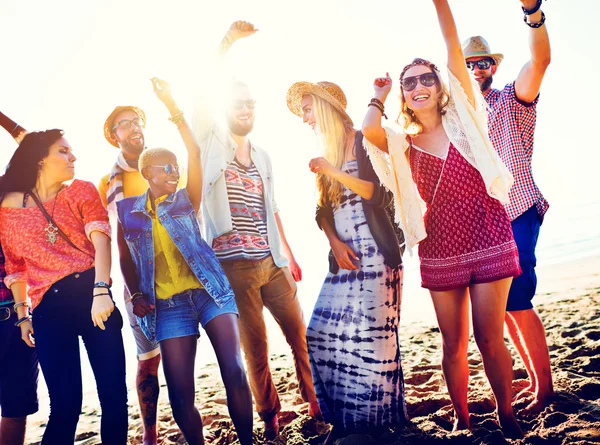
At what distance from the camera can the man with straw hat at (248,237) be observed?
3.39 m

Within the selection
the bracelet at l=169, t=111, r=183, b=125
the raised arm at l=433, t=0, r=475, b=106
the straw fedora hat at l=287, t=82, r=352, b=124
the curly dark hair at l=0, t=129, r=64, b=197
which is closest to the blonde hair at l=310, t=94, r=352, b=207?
the straw fedora hat at l=287, t=82, r=352, b=124

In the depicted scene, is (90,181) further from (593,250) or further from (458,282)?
(593,250)

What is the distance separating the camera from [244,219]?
3.45 metres

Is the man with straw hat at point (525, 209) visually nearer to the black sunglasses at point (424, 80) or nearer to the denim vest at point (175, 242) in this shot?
the black sunglasses at point (424, 80)

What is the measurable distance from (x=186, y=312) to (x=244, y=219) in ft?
2.83

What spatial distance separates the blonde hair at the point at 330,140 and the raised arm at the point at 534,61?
3.64 ft

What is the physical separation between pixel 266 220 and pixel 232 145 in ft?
1.93

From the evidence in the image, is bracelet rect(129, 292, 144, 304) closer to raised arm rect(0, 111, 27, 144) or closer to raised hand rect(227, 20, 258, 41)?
raised arm rect(0, 111, 27, 144)

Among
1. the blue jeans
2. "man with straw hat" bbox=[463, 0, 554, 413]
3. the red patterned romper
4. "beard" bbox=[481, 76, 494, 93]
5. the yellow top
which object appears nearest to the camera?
the blue jeans

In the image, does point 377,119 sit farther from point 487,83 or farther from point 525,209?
point 487,83

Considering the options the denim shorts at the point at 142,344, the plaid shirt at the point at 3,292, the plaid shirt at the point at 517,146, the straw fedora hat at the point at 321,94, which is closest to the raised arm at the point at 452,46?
the plaid shirt at the point at 517,146

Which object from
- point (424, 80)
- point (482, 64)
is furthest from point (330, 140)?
point (482, 64)

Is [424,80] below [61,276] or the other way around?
the other way around

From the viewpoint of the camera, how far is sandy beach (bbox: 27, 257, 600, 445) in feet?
9.23
